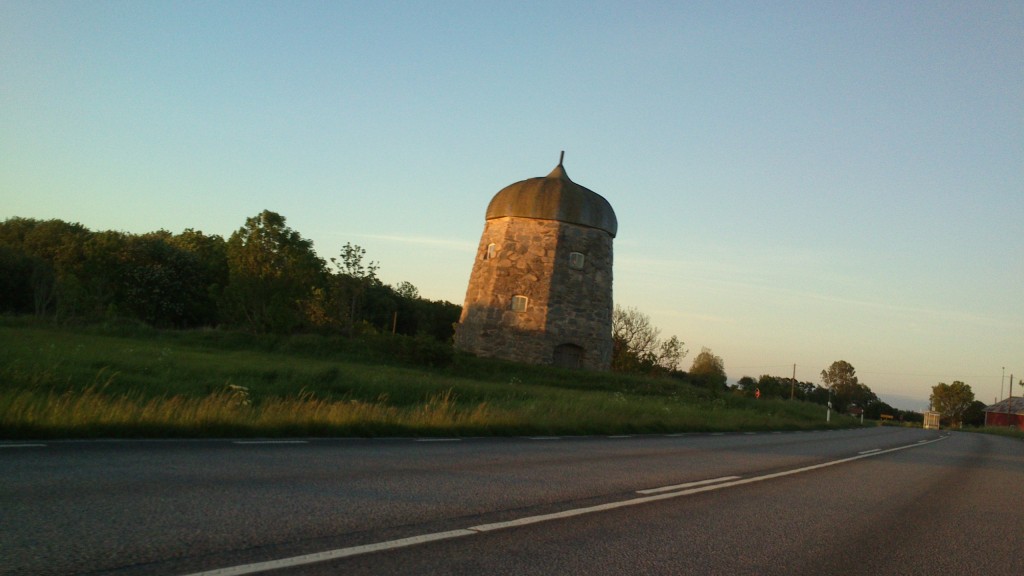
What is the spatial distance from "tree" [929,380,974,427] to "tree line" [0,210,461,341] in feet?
269

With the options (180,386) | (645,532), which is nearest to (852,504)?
(645,532)

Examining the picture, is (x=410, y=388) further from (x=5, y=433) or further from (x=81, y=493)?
(x=81, y=493)

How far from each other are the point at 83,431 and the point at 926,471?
13.7 meters

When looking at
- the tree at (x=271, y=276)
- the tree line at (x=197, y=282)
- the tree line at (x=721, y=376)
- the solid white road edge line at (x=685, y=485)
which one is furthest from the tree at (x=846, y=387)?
the solid white road edge line at (x=685, y=485)

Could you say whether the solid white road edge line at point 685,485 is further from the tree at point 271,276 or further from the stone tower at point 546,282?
the tree at point 271,276

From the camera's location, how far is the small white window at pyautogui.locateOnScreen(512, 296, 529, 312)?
135 feet

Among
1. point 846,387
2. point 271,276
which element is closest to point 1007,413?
point 846,387

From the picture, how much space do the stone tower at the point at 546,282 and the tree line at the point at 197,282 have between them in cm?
512

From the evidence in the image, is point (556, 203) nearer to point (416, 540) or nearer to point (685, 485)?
point (685, 485)

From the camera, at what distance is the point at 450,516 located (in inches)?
255

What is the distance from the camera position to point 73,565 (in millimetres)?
4340

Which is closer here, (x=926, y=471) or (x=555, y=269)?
(x=926, y=471)

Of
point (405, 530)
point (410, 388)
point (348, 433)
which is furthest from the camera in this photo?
point (410, 388)

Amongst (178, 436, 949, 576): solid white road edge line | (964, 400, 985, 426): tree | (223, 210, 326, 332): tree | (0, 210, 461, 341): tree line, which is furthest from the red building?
(178, 436, 949, 576): solid white road edge line
